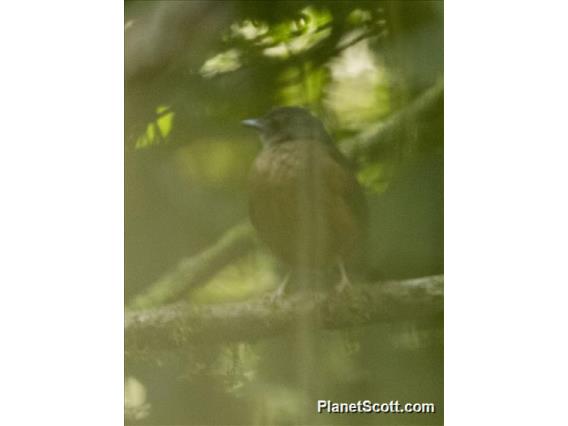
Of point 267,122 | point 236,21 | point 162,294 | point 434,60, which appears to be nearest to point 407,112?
point 434,60

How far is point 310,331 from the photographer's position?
150cm

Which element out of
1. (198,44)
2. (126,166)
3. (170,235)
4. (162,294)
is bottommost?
(162,294)

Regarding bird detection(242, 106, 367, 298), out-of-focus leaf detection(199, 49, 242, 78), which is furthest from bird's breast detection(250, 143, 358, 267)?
out-of-focus leaf detection(199, 49, 242, 78)

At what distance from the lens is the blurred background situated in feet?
4.86

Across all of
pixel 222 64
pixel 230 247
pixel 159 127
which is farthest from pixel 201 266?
pixel 222 64

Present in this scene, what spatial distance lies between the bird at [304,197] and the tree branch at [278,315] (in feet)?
0.14

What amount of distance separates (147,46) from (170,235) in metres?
0.41

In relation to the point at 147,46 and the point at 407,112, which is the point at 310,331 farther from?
the point at 147,46

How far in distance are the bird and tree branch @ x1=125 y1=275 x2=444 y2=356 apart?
0.04 meters

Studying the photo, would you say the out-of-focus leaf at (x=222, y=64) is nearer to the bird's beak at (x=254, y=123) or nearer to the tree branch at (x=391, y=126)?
the bird's beak at (x=254, y=123)

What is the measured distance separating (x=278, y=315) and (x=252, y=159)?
340 millimetres

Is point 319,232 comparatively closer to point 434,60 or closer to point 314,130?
point 314,130

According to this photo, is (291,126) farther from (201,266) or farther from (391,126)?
(201,266)

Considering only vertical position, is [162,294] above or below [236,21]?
below
